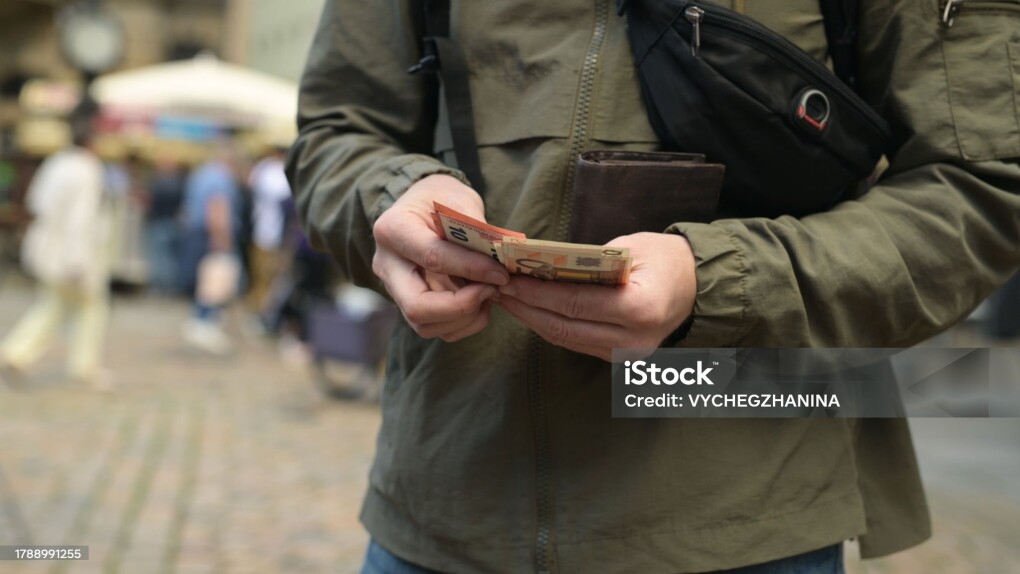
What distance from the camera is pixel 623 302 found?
109 centimetres

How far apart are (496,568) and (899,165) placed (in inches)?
26.4

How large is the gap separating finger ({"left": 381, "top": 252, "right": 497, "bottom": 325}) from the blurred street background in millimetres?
702

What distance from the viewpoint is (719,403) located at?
1.28 meters

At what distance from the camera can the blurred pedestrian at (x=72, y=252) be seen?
8.16 m

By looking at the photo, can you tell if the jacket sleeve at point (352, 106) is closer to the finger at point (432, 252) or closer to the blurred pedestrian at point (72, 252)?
the finger at point (432, 252)

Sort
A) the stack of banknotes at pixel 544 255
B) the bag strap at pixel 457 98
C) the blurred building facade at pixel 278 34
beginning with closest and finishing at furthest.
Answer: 1. the stack of banknotes at pixel 544 255
2. the bag strap at pixel 457 98
3. the blurred building facade at pixel 278 34

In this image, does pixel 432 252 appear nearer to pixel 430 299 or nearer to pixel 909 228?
pixel 430 299

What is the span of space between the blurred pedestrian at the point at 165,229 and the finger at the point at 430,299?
50.0ft

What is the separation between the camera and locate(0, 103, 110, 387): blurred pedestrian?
8164 mm

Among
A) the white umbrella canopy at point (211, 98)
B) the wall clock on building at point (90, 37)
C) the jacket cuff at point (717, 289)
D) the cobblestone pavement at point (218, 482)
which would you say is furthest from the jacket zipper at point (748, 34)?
the wall clock on building at point (90, 37)

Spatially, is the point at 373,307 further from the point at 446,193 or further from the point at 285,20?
the point at 285,20

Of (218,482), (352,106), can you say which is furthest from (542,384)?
(218,482)

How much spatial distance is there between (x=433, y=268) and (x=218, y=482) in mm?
5071

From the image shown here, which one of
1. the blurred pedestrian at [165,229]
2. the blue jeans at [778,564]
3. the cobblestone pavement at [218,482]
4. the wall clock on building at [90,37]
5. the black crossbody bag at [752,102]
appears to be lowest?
the blurred pedestrian at [165,229]
